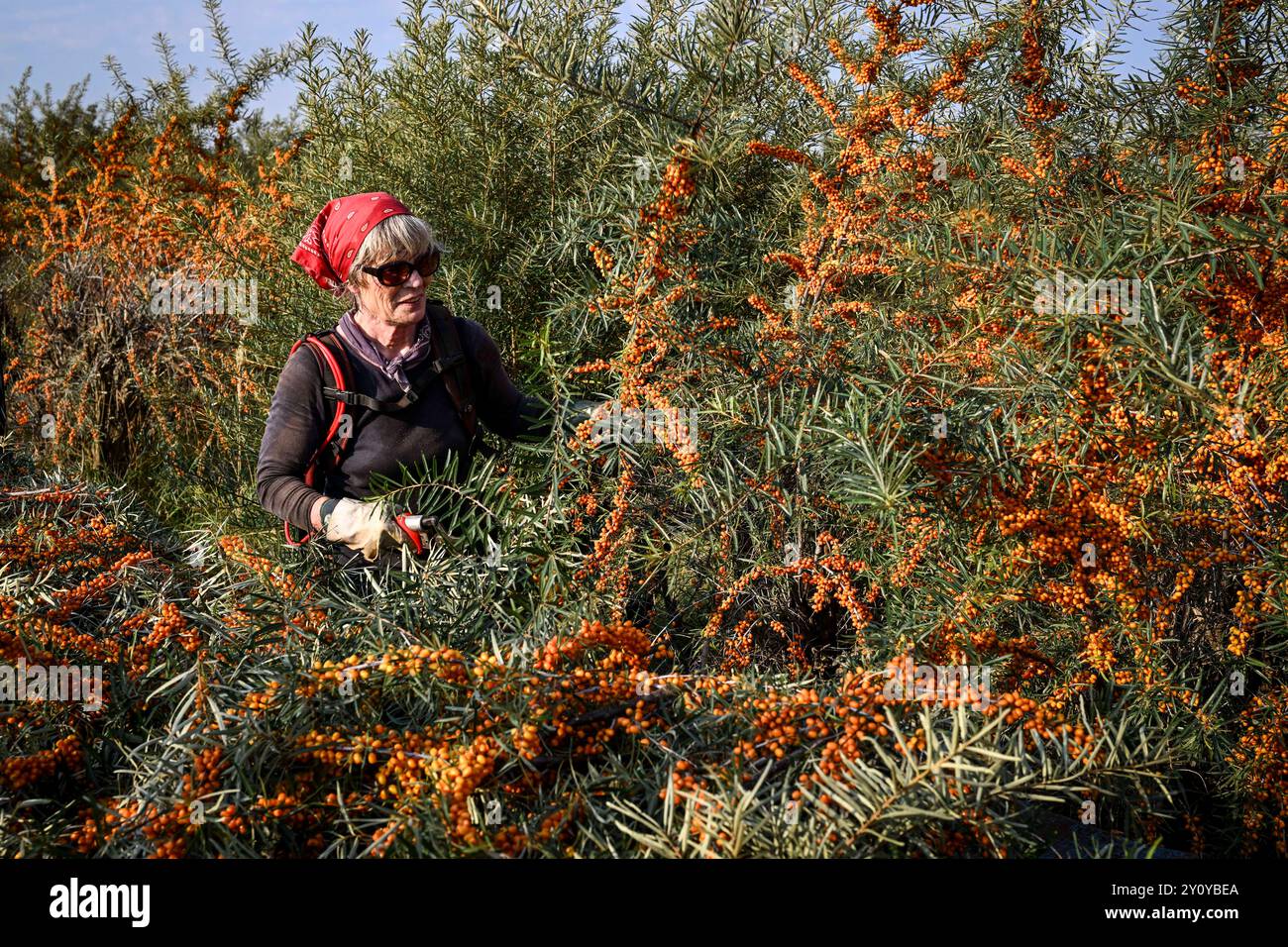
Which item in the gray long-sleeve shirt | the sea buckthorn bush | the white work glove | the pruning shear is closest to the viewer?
the sea buckthorn bush

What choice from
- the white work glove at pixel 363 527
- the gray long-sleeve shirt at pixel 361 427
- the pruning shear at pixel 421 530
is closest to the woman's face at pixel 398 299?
the gray long-sleeve shirt at pixel 361 427

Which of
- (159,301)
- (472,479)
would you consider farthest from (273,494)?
(159,301)

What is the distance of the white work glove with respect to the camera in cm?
182

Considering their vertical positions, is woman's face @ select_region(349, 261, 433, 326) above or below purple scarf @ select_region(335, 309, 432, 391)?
above

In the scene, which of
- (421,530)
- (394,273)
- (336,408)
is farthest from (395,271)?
(421,530)

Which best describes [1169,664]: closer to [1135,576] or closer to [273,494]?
[1135,576]

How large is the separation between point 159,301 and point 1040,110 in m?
4.48

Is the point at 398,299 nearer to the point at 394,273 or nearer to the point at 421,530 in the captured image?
the point at 394,273

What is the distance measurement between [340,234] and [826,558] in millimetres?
1521

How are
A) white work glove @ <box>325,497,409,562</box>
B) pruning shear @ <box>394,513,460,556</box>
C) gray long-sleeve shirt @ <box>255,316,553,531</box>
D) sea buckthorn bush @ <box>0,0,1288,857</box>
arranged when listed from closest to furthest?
sea buckthorn bush @ <box>0,0,1288,857</box> → pruning shear @ <box>394,513,460,556</box> → white work glove @ <box>325,497,409,562</box> → gray long-sleeve shirt @ <box>255,316,553,531</box>

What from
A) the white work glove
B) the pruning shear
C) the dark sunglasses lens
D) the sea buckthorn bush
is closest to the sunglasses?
the dark sunglasses lens

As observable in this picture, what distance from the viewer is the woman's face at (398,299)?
233 cm

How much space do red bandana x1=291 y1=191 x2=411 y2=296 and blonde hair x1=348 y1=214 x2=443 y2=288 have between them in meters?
0.02

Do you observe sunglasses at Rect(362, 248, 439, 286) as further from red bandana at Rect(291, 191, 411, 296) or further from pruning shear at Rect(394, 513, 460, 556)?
pruning shear at Rect(394, 513, 460, 556)
